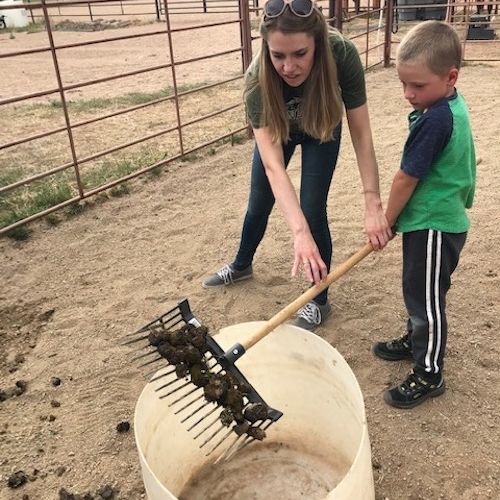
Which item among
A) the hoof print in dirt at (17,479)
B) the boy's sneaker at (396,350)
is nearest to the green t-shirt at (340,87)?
the boy's sneaker at (396,350)

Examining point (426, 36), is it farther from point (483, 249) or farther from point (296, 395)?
point (483, 249)

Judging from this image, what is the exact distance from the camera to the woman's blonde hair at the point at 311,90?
1.96m

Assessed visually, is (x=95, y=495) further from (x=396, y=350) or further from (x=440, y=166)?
(x=440, y=166)

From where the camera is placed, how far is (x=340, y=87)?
2230 millimetres

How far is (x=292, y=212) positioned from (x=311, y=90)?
1.50ft

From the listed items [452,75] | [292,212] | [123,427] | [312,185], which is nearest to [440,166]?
[452,75]

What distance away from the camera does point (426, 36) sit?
69.7 inches

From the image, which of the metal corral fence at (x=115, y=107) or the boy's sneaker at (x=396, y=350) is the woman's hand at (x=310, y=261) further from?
the metal corral fence at (x=115, y=107)

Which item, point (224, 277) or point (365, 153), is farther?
point (224, 277)

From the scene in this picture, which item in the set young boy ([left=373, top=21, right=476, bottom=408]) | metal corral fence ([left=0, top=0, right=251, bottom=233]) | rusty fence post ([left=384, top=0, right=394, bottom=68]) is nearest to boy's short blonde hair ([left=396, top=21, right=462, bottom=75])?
young boy ([left=373, top=21, right=476, bottom=408])

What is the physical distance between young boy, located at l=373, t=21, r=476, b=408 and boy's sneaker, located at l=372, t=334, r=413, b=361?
0.83 feet

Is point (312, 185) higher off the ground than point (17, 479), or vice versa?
point (312, 185)

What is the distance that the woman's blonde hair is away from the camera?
1.96m

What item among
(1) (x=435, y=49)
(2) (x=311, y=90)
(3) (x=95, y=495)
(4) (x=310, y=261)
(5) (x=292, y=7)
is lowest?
(3) (x=95, y=495)
